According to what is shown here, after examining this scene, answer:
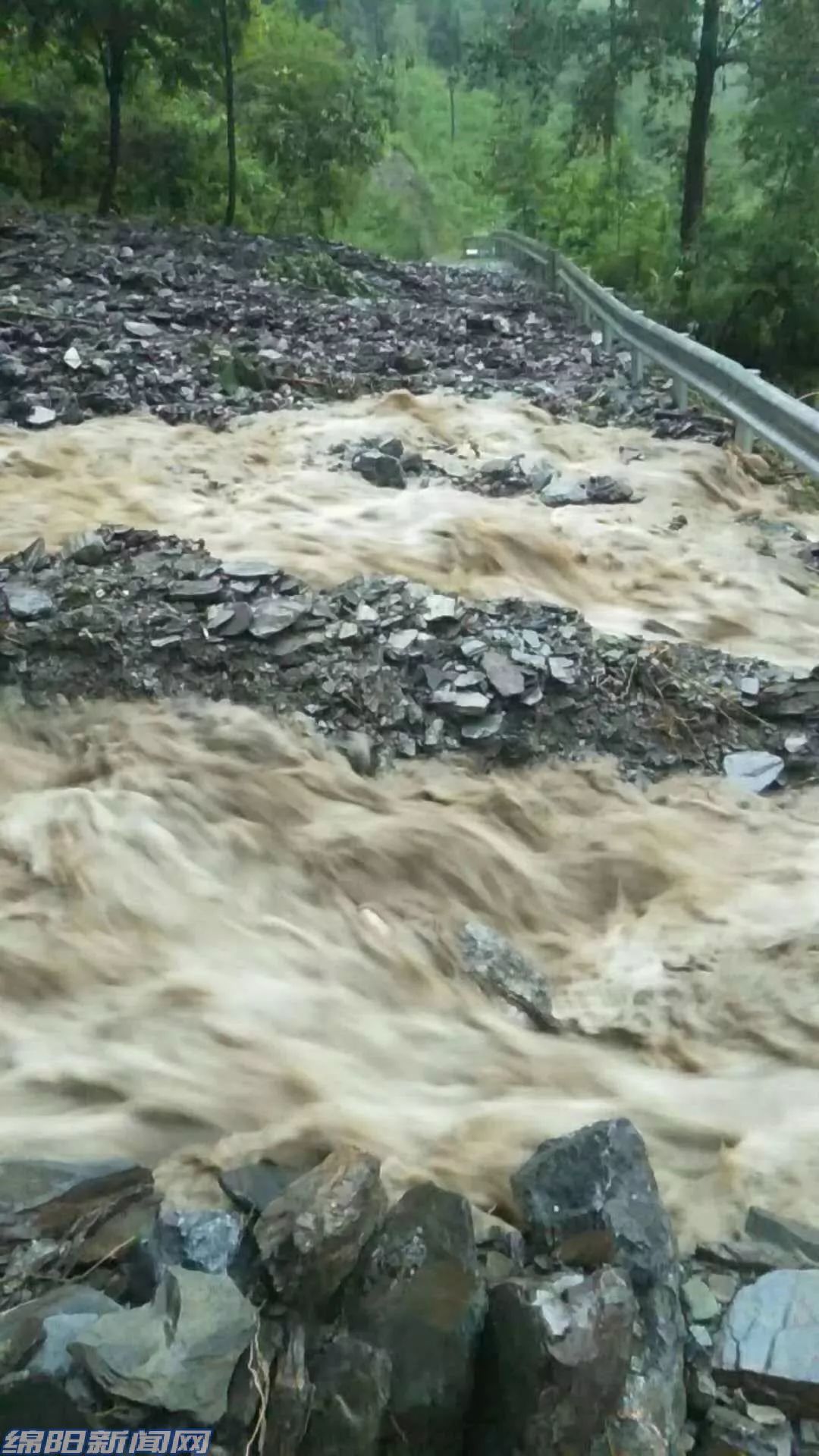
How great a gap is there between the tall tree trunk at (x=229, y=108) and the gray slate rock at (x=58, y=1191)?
20238mm

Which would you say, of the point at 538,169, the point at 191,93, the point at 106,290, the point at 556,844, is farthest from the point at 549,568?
the point at 538,169

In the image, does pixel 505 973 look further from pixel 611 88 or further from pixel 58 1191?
pixel 611 88

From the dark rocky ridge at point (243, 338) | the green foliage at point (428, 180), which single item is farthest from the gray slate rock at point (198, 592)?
the green foliage at point (428, 180)

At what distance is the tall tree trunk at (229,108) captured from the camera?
68.0 ft

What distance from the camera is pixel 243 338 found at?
1132 cm

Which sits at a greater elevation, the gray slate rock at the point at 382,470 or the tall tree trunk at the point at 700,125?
the tall tree trunk at the point at 700,125

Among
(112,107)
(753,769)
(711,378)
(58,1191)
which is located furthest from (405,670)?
(112,107)

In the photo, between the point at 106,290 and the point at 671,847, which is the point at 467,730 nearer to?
→ the point at 671,847

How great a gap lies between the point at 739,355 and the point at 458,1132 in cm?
1154

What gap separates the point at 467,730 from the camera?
197 inches

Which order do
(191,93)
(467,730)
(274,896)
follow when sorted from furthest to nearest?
(191,93) → (467,730) → (274,896)

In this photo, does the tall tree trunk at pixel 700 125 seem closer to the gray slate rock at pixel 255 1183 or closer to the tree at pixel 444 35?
the gray slate rock at pixel 255 1183

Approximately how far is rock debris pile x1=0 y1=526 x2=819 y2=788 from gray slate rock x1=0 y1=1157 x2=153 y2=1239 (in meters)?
2.31

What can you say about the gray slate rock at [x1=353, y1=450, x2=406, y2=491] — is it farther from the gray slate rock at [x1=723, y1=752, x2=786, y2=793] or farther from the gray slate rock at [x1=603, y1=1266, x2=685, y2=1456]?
the gray slate rock at [x1=603, y1=1266, x2=685, y2=1456]
